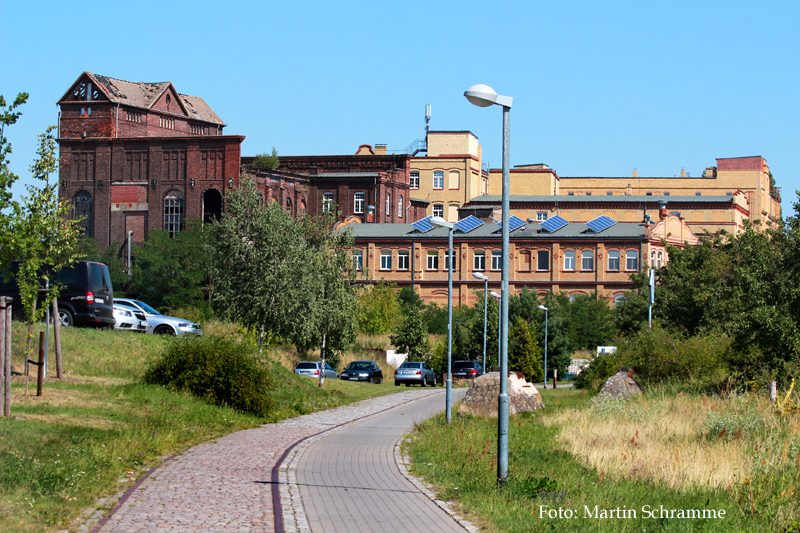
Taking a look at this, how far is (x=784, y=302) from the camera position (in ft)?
79.4

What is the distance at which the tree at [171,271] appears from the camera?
222ft

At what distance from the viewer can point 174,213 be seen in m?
74.5

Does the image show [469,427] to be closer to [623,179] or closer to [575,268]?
[575,268]

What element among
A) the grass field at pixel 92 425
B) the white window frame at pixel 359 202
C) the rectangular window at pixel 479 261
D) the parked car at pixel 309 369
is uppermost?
the white window frame at pixel 359 202

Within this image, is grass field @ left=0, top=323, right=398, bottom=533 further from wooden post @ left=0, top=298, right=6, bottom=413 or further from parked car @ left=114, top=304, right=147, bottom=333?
parked car @ left=114, top=304, right=147, bottom=333

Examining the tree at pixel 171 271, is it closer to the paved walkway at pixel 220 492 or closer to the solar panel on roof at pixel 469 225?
the solar panel on roof at pixel 469 225

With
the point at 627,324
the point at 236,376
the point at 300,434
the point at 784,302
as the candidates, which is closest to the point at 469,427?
the point at 300,434

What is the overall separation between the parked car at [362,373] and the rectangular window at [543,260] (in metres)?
32.5

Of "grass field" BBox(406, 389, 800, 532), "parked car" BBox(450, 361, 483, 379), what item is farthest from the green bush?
"parked car" BBox(450, 361, 483, 379)

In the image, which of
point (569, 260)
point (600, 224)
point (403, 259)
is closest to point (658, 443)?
point (569, 260)

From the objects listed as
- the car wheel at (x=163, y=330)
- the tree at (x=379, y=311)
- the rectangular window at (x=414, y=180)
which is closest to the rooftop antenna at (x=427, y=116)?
the rectangular window at (x=414, y=180)

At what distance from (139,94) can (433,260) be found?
30869mm

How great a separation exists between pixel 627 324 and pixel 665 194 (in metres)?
57.7

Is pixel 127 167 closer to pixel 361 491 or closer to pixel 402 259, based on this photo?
pixel 402 259
